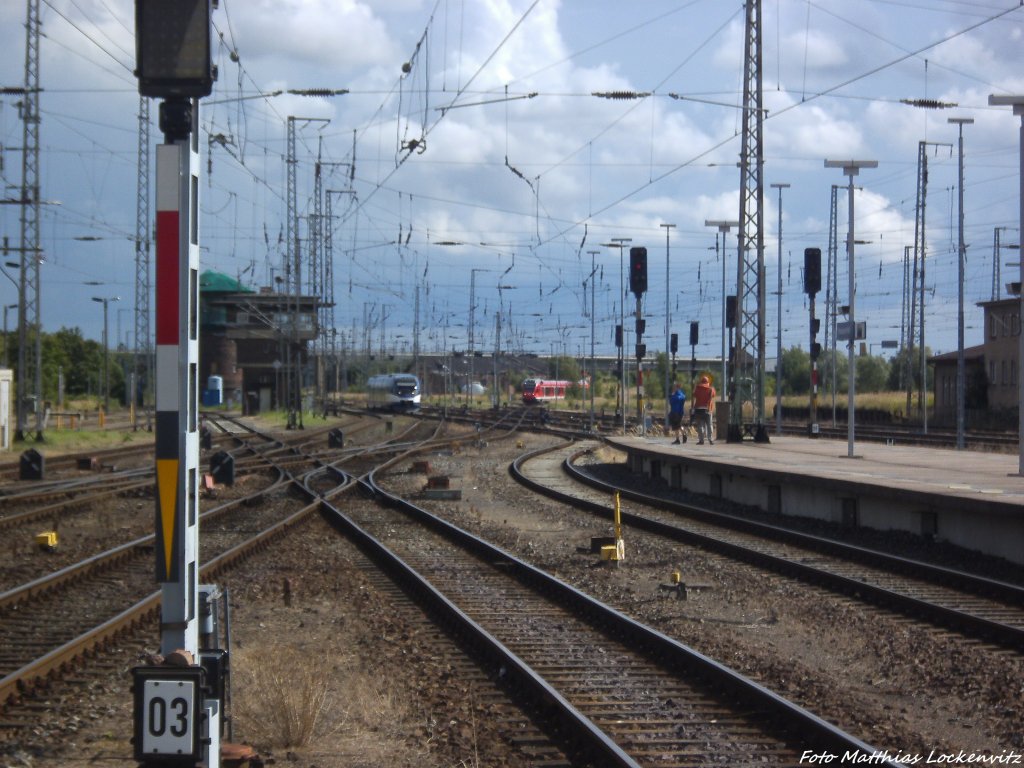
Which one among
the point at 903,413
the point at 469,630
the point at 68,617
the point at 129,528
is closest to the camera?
the point at 469,630

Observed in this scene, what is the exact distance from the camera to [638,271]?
117 feet

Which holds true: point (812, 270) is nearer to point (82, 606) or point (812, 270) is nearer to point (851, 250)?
point (851, 250)

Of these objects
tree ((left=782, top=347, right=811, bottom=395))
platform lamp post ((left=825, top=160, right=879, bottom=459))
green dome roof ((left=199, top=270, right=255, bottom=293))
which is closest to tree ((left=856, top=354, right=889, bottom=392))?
tree ((left=782, top=347, right=811, bottom=395))

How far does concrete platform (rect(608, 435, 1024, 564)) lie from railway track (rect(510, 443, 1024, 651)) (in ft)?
4.05

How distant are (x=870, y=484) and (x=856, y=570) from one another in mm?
3659

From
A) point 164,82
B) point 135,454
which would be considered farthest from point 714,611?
point 135,454

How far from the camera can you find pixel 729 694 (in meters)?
8.77

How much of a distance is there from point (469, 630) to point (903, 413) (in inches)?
2263

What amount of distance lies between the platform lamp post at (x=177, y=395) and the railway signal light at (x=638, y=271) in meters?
30.8

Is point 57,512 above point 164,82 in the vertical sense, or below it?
below

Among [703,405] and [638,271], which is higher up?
[638,271]

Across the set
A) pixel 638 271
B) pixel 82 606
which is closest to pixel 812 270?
pixel 638 271

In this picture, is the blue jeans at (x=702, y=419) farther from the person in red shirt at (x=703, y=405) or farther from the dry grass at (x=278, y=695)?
the dry grass at (x=278, y=695)

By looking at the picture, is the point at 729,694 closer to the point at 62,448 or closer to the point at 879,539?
the point at 879,539
